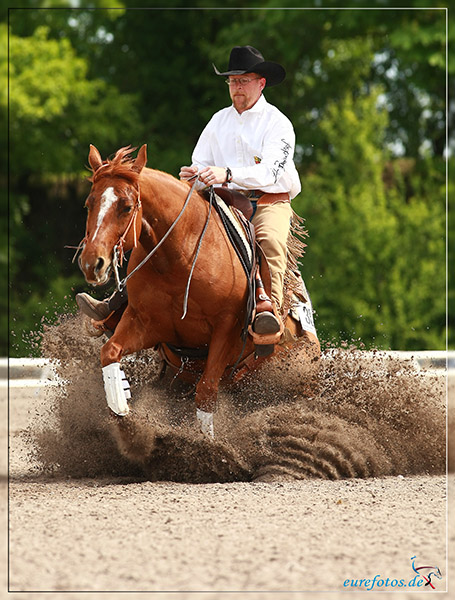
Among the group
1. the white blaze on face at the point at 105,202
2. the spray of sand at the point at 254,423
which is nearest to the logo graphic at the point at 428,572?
the spray of sand at the point at 254,423

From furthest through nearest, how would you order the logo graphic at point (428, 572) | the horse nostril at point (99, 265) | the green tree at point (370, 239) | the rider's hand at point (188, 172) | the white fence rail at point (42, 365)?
the green tree at point (370, 239)
the white fence rail at point (42, 365)
the rider's hand at point (188, 172)
the horse nostril at point (99, 265)
the logo graphic at point (428, 572)

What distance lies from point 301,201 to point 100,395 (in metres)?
7.39

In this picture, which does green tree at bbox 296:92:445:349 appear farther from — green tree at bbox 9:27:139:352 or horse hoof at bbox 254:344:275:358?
horse hoof at bbox 254:344:275:358

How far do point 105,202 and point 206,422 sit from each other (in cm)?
157

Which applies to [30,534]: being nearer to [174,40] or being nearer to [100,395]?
[100,395]

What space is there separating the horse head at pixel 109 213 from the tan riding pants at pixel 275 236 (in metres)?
1.13

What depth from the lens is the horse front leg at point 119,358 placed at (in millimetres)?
4906

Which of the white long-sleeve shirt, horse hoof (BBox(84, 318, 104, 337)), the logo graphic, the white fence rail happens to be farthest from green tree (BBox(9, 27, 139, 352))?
the logo graphic

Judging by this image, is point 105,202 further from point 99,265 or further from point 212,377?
point 212,377

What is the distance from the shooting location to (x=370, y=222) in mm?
13086

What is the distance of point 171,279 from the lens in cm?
494

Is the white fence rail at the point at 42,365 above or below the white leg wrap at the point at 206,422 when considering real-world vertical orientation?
below

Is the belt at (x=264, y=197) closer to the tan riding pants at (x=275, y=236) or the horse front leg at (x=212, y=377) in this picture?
the tan riding pants at (x=275, y=236)

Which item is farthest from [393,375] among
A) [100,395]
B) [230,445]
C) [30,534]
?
[30,534]
